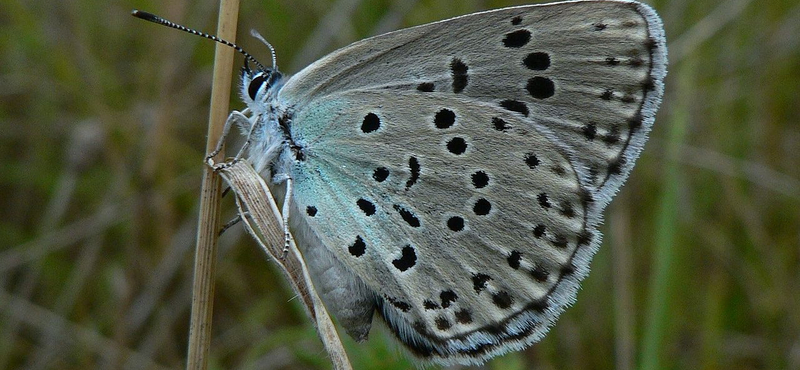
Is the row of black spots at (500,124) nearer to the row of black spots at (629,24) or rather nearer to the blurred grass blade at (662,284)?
the row of black spots at (629,24)

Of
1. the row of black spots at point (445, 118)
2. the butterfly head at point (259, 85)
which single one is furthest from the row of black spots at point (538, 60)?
the butterfly head at point (259, 85)

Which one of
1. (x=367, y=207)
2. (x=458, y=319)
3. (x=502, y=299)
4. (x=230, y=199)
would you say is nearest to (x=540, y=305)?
(x=502, y=299)

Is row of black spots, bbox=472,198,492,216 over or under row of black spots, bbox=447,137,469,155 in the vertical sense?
under

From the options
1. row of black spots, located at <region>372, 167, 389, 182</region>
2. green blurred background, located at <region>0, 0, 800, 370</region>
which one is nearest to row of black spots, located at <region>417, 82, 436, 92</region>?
row of black spots, located at <region>372, 167, 389, 182</region>

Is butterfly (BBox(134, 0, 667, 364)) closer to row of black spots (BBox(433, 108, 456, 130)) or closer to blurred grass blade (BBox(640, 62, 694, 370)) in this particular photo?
row of black spots (BBox(433, 108, 456, 130))

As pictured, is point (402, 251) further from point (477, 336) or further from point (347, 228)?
point (477, 336)

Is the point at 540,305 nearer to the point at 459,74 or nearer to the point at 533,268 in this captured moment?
the point at 533,268

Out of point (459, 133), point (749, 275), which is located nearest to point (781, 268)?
point (749, 275)
